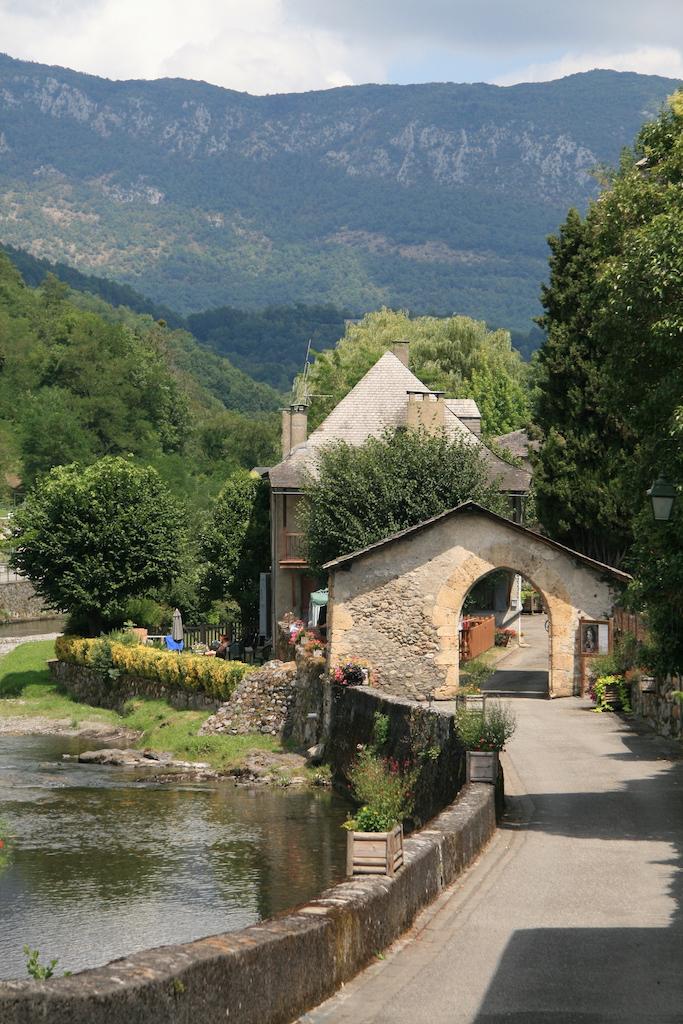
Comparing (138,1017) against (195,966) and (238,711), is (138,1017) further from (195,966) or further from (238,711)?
(238,711)

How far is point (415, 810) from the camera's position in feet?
88.8

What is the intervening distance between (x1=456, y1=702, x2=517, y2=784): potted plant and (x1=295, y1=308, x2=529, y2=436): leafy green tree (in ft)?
172

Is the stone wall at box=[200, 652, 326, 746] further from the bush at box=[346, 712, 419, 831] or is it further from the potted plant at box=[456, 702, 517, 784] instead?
the potted plant at box=[456, 702, 517, 784]

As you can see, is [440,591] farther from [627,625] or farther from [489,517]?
[627,625]

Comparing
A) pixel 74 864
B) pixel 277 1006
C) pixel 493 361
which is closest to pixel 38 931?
pixel 74 864

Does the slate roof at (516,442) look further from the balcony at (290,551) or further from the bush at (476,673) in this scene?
the bush at (476,673)

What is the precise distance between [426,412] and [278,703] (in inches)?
531

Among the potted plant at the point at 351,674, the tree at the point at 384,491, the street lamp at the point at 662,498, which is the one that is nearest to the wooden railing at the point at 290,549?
the tree at the point at 384,491

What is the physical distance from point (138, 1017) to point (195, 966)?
0.64 m

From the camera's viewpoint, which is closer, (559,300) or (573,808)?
(573,808)

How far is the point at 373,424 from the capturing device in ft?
163

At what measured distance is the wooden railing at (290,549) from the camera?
47.0 metres

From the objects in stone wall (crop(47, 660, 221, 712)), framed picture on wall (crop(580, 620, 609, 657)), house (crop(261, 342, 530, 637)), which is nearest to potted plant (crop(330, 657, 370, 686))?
framed picture on wall (crop(580, 620, 609, 657))

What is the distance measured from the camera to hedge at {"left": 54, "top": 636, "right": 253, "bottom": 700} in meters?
40.1
